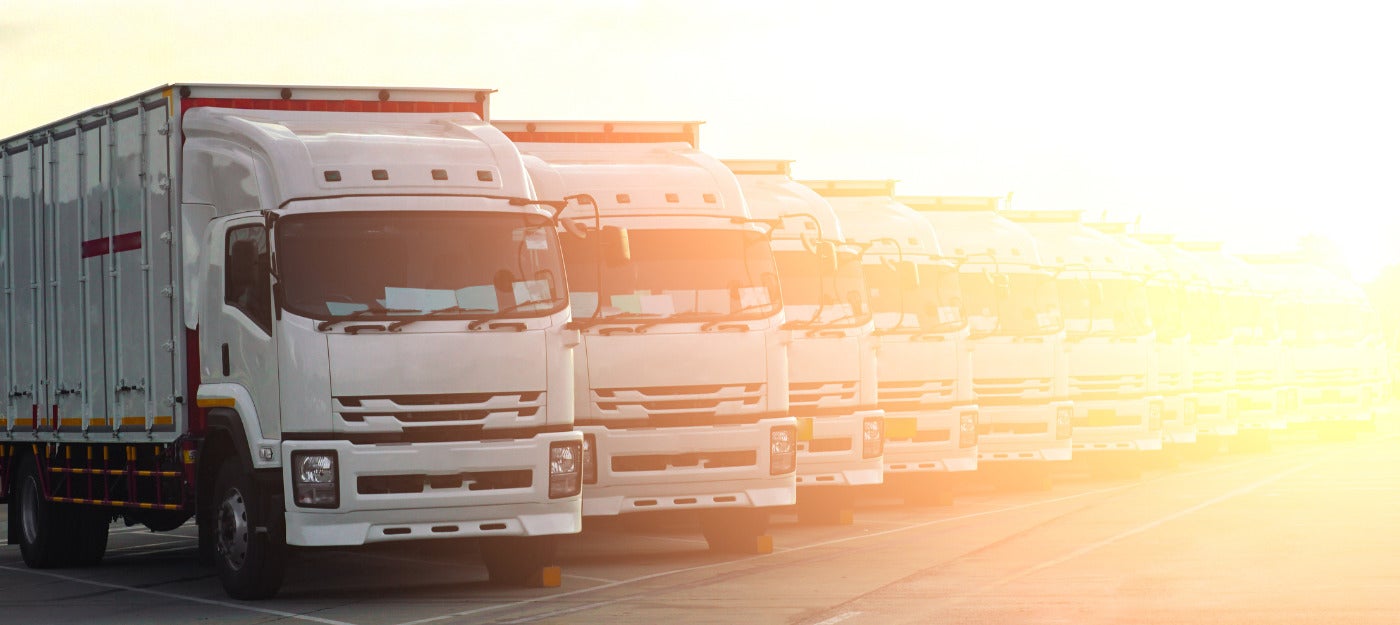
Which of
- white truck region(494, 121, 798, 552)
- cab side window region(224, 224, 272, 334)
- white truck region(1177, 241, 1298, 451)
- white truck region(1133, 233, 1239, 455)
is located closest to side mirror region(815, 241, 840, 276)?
white truck region(494, 121, 798, 552)

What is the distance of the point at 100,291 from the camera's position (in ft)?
53.6

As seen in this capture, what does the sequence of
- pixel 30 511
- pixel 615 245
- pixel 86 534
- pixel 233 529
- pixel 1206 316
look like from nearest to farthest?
1. pixel 233 529
2. pixel 615 245
3. pixel 86 534
4. pixel 30 511
5. pixel 1206 316

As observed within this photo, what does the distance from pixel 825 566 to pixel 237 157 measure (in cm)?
553

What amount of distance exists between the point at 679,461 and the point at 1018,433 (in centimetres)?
1046

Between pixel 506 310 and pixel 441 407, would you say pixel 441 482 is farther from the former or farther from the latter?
pixel 506 310

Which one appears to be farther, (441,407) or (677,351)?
(677,351)

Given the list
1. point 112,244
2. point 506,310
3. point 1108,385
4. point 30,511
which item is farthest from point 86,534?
point 1108,385

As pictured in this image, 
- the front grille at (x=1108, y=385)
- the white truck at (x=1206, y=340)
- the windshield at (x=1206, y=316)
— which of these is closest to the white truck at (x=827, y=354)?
the front grille at (x=1108, y=385)

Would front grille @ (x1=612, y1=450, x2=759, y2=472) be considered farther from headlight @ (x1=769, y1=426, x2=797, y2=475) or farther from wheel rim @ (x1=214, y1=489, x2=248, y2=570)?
wheel rim @ (x1=214, y1=489, x2=248, y2=570)

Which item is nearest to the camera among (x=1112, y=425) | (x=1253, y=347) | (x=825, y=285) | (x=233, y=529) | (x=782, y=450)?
(x=233, y=529)

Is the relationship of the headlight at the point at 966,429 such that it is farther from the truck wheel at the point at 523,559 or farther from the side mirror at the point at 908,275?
the truck wheel at the point at 523,559

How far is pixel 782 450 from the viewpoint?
16.8 meters

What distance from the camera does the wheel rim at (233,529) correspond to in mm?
14258

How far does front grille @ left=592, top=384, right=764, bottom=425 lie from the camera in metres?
16.5
